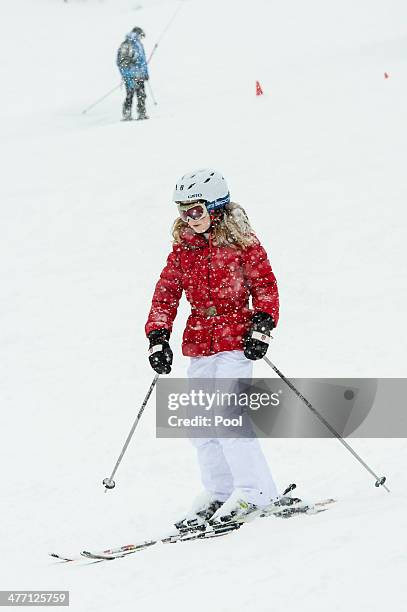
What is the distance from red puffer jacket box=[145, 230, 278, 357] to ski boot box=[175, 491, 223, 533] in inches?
38.2

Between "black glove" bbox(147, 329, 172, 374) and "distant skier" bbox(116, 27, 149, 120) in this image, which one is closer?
"black glove" bbox(147, 329, 172, 374)

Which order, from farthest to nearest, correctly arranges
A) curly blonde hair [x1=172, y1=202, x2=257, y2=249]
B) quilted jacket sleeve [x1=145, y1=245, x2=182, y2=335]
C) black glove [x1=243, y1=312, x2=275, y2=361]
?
quilted jacket sleeve [x1=145, y1=245, x2=182, y2=335]
curly blonde hair [x1=172, y1=202, x2=257, y2=249]
black glove [x1=243, y1=312, x2=275, y2=361]

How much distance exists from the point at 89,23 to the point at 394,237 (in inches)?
1289

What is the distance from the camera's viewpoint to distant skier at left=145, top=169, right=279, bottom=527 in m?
4.95

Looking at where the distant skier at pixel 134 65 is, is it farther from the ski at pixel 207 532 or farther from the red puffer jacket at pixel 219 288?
the ski at pixel 207 532

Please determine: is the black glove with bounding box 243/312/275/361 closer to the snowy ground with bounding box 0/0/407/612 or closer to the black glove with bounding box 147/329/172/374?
the black glove with bounding box 147/329/172/374

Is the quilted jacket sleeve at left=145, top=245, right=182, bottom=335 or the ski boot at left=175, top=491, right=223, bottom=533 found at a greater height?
the quilted jacket sleeve at left=145, top=245, right=182, bottom=335

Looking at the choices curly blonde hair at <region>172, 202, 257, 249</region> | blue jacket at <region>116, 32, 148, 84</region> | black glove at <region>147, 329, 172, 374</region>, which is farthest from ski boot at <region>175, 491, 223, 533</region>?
blue jacket at <region>116, 32, 148, 84</region>

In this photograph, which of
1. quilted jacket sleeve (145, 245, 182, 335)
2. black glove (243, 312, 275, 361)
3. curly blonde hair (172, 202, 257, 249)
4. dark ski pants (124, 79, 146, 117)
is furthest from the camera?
dark ski pants (124, 79, 146, 117)

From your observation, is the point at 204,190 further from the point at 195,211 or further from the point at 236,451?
the point at 236,451

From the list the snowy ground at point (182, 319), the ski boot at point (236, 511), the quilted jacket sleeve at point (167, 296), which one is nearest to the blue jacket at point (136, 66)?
the snowy ground at point (182, 319)

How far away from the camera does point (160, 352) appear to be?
198 inches

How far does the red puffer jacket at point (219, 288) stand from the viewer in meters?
4.97

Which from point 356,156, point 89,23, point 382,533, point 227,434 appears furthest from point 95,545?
point 89,23
